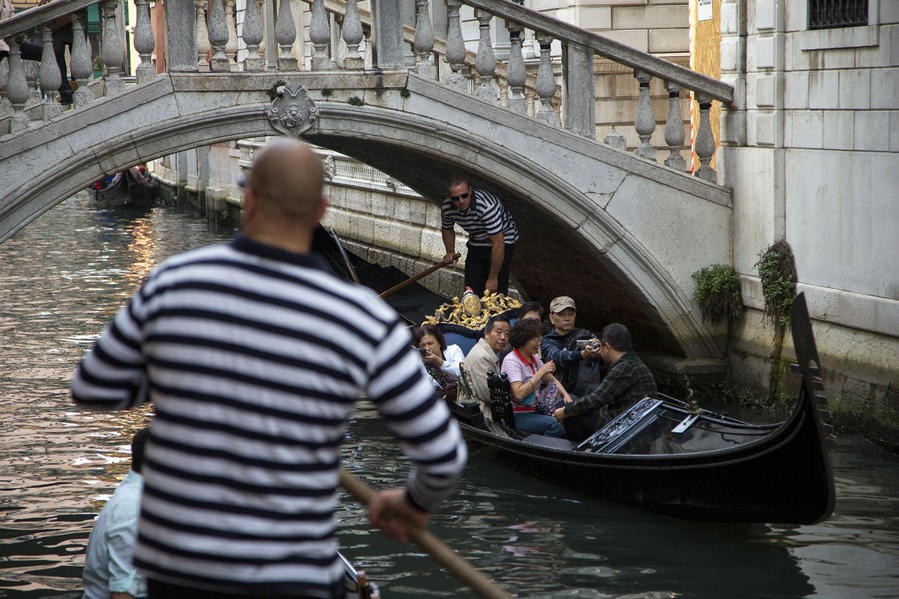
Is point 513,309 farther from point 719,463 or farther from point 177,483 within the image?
point 177,483

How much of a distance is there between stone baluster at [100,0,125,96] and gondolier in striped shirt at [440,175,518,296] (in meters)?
1.90

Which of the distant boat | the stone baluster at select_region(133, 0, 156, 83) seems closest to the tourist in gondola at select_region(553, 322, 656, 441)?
the stone baluster at select_region(133, 0, 156, 83)

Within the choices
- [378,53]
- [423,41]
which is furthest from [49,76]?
[423,41]

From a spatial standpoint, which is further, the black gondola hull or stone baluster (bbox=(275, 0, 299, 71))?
stone baluster (bbox=(275, 0, 299, 71))

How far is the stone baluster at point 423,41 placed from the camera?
560 cm

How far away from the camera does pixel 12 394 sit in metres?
6.43

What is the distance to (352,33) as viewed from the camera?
552 centimetres

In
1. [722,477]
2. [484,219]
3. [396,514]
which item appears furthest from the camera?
[484,219]

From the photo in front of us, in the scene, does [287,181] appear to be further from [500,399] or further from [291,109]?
[291,109]

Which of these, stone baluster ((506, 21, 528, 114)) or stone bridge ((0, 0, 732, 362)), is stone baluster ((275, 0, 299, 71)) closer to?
stone bridge ((0, 0, 732, 362))

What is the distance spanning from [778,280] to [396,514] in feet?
14.1

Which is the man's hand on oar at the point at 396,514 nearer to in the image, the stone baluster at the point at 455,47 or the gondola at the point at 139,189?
the stone baluster at the point at 455,47

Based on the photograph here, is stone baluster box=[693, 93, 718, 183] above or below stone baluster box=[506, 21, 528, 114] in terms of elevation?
below

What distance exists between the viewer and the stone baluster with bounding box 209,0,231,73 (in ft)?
17.4
